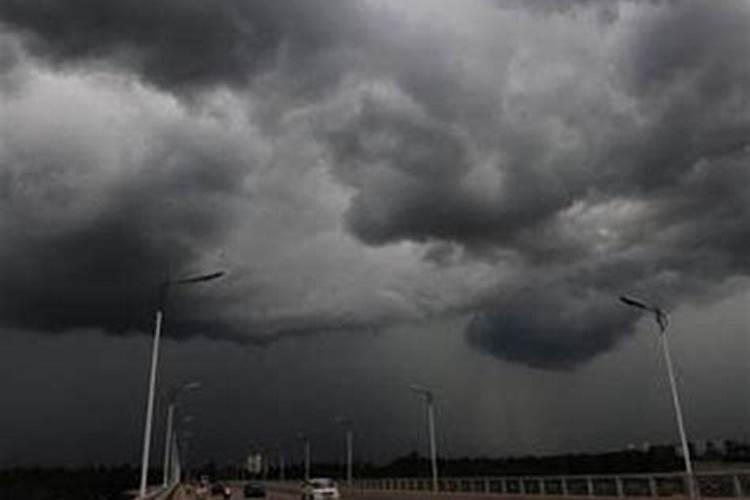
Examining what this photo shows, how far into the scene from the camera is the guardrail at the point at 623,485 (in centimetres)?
3843

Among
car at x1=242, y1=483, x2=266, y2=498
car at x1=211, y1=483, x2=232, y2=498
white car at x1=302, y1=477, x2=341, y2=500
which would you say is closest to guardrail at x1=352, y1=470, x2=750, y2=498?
white car at x1=302, y1=477, x2=341, y2=500

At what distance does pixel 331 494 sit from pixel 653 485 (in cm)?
3070

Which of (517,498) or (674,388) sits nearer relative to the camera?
(674,388)

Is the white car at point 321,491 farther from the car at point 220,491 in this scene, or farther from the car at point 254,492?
the car at point 220,491

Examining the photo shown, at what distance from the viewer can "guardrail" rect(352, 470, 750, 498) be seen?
38425 millimetres

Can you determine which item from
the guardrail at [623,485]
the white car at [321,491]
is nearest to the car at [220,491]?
the white car at [321,491]

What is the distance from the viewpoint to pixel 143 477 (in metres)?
43.2

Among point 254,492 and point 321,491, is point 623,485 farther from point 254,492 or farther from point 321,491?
point 254,492

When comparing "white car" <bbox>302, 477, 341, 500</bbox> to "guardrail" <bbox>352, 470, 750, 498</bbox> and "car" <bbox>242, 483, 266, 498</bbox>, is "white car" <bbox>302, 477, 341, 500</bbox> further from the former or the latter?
"car" <bbox>242, 483, 266, 498</bbox>

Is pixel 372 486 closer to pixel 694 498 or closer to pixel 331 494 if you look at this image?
pixel 331 494

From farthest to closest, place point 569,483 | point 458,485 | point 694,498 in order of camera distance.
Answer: point 458,485
point 569,483
point 694,498

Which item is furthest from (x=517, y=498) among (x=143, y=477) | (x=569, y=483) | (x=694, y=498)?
(x=143, y=477)

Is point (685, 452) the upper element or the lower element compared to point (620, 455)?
lower

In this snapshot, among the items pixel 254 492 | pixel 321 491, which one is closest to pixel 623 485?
pixel 321 491
